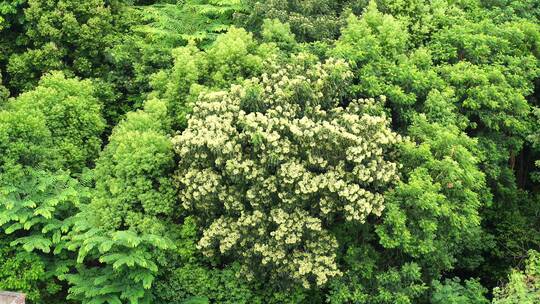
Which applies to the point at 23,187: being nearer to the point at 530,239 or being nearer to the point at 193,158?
the point at 193,158

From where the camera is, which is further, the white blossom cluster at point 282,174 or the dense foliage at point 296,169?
the dense foliage at point 296,169

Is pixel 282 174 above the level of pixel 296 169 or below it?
below

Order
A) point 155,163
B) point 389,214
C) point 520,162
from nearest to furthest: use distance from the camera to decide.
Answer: point 389,214
point 155,163
point 520,162

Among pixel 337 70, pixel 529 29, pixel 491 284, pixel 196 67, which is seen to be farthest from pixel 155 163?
pixel 529 29

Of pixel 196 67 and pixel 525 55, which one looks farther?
pixel 525 55
